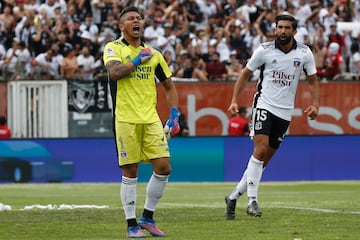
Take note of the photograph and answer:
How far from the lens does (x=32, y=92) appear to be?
28.9 m

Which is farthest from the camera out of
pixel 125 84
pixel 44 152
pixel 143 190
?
pixel 44 152

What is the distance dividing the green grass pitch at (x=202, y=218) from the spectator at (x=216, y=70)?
7920 mm

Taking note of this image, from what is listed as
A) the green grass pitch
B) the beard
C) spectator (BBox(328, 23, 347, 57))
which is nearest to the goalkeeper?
the green grass pitch

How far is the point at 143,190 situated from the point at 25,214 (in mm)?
8400

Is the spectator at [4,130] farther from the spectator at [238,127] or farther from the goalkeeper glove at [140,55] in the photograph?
the goalkeeper glove at [140,55]

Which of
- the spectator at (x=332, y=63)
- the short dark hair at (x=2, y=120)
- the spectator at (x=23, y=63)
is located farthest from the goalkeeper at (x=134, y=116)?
the spectator at (x=332, y=63)

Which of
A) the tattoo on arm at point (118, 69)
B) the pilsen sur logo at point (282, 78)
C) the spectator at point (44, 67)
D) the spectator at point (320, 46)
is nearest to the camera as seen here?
the tattoo on arm at point (118, 69)

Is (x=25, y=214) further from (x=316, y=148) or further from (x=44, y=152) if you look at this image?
(x=316, y=148)

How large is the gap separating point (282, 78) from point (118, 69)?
119 inches

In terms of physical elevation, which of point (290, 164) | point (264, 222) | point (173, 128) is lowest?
point (290, 164)

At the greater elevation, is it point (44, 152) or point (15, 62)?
point (15, 62)

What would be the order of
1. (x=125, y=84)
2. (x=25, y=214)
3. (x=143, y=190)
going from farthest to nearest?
(x=143, y=190) < (x=25, y=214) < (x=125, y=84)

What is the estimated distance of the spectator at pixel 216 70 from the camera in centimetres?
2938

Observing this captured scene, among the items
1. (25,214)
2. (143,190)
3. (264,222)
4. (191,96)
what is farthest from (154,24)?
(264,222)
